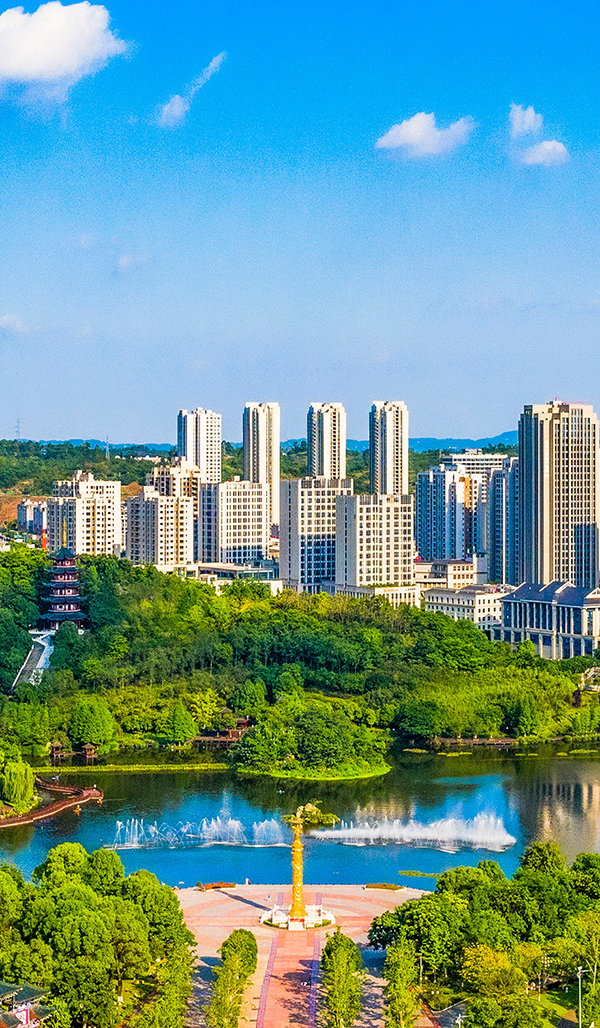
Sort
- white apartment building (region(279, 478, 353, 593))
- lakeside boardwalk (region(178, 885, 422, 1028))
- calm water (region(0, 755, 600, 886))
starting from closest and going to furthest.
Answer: lakeside boardwalk (region(178, 885, 422, 1028))
calm water (region(0, 755, 600, 886))
white apartment building (region(279, 478, 353, 593))

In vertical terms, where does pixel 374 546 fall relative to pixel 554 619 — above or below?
above

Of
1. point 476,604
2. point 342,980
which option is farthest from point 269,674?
point 342,980

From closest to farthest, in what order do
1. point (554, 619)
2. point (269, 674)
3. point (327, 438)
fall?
1. point (269, 674)
2. point (554, 619)
3. point (327, 438)

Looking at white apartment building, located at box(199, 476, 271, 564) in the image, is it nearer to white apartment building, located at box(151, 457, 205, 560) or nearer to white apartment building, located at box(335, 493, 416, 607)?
white apartment building, located at box(151, 457, 205, 560)

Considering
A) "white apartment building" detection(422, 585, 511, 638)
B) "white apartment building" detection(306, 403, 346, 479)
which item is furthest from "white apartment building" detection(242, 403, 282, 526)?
"white apartment building" detection(422, 585, 511, 638)

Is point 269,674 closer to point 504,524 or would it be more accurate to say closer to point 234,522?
point 504,524

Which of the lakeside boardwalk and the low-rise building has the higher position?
the low-rise building

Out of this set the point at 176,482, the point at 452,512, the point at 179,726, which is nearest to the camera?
the point at 179,726
